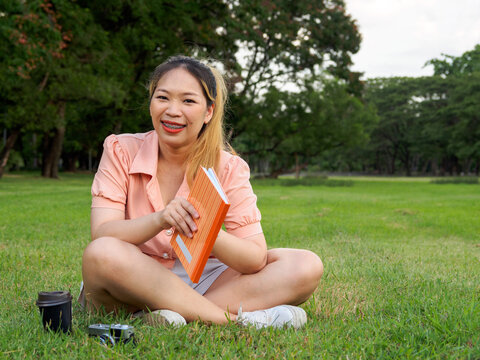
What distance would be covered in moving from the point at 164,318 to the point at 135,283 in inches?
8.6

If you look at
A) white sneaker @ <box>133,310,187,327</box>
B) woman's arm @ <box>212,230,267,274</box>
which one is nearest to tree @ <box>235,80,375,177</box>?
woman's arm @ <box>212,230,267,274</box>

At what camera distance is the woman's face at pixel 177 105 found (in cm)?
249

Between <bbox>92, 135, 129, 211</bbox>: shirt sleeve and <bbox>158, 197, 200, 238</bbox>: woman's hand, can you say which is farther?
<bbox>92, 135, 129, 211</bbox>: shirt sleeve

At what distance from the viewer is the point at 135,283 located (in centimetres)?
228

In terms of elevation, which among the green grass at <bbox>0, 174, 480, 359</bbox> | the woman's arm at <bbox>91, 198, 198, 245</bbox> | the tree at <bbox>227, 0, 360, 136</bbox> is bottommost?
the green grass at <bbox>0, 174, 480, 359</bbox>

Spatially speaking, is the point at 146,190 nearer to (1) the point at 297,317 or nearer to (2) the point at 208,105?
(2) the point at 208,105

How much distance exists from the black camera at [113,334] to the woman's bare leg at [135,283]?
22 centimetres

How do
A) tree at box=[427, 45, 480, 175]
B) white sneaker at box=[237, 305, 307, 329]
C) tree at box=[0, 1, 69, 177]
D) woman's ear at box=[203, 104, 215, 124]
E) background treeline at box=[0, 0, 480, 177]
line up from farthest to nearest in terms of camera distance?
tree at box=[427, 45, 480, 175], background treeline at box=[0, 0, 480, 177], tree at box=[0, 1, 69, 177], woman's ear at box=[203, 104, 215, 124], white sneaker at box=[237, 305, 307, 329]

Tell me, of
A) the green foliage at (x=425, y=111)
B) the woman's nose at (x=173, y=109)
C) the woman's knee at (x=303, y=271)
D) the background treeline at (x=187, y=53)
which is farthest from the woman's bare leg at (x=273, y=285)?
the green foliage at (x=425, y=111)

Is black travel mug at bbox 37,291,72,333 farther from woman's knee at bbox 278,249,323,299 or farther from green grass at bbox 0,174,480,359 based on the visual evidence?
woman's knee at bbox 278,249,323,299

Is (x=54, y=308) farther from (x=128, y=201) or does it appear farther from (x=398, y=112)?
(x=398, y=112)

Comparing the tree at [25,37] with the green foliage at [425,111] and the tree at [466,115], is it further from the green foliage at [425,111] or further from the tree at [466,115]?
the green foliage at [425,111]

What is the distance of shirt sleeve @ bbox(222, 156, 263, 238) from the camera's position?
2.52 metres

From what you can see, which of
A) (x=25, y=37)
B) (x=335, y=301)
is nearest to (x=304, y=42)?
(x=25, y=37)
